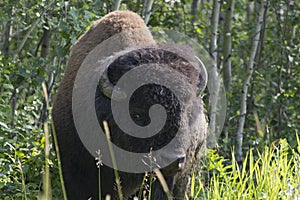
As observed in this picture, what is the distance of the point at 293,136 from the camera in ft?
27.1

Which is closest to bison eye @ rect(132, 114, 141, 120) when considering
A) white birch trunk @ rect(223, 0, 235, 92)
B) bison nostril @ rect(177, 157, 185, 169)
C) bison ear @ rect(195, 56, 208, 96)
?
bison nostril @ rect(177, 157, 185, 169)

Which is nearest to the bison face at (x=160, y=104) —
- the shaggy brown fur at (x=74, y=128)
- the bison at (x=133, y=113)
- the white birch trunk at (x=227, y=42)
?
the bison at (x=133, y=113)

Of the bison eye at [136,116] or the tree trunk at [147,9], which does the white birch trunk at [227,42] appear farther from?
the bison eye at [136,116]

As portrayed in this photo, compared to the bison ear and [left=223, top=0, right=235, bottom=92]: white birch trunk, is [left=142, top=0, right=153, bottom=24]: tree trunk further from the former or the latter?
the bison ear

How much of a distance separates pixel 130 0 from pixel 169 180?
394cm

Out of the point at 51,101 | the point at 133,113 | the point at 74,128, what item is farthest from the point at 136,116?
the point at 51,101

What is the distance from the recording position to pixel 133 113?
5180mm

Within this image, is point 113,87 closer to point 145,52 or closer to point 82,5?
point 145,52

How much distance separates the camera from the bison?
5051 mm

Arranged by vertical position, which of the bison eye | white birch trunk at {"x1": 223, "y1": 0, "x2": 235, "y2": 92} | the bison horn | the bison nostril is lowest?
the bison nostril

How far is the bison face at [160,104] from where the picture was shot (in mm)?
4973

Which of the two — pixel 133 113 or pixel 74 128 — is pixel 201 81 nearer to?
pixel 133 113

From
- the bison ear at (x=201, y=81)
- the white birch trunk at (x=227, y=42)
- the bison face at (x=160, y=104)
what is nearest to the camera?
the bison face at (x=160, y=104)

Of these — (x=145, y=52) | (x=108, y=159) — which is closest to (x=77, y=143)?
(x=108, y=159)
